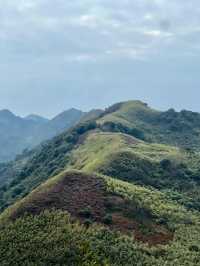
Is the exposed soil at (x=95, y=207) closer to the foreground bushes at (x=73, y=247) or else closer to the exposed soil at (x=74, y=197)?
the exposed soil at (x=74, y=197)

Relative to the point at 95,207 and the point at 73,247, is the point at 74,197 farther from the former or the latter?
the point at 73,247

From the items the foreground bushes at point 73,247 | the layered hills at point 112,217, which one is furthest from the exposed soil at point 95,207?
the foreground bushes at point 73,247

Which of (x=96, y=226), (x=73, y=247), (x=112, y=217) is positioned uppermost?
(x=73, y=247)

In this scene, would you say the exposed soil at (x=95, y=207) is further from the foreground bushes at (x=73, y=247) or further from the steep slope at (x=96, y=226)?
the foreground bushes at (x=73, y=247)

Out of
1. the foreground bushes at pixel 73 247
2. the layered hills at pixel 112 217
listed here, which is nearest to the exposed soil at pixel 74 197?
the layered hills at pixel 112 217

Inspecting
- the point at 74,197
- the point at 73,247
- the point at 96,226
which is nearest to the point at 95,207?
the point at 74,197

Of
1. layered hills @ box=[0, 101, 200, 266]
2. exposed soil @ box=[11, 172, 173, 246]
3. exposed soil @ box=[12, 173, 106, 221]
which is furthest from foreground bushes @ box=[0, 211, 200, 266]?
exposed soil @ box=[12, 173, 106, 221]

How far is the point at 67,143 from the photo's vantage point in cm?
16825

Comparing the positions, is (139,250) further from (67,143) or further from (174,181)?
(67,143)

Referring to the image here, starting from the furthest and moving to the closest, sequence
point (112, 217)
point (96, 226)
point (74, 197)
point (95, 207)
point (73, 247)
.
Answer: point (74, 197) < point (95, 207) < point (112, 217) < point (96, 226) < point (73, 247)

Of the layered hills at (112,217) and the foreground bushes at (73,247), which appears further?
the layered hills at (112,217)

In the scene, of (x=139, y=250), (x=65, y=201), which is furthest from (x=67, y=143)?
(x=139, y=250)

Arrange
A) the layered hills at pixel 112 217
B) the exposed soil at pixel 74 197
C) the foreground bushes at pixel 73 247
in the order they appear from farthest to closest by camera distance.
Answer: the exposed soil at pixel 74 197
the layered hills at pixel 112 217
the foreground bushes at pixel 73 247

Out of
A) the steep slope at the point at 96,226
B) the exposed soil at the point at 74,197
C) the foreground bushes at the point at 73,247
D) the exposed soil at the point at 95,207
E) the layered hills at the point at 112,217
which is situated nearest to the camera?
the foreground bushes at the point at 73,247
